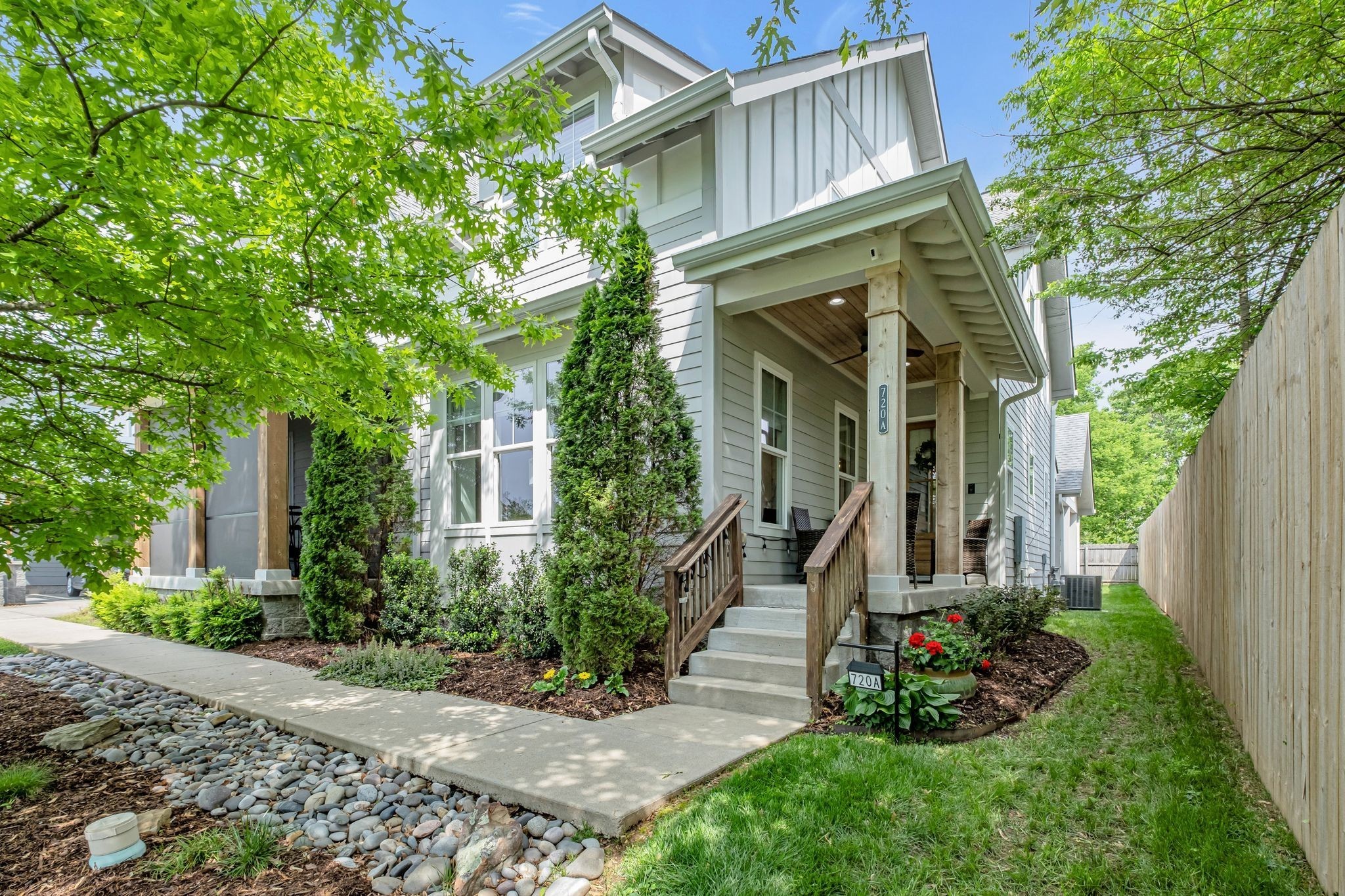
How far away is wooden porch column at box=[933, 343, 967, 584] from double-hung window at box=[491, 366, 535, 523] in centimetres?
430

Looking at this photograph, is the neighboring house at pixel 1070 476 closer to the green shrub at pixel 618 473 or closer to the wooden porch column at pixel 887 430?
the wooden porch column at pixel 887 430

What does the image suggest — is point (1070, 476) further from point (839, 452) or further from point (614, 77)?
point (614, 77)

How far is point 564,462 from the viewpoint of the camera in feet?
18.9

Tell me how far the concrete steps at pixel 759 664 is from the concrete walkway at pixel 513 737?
0.12m

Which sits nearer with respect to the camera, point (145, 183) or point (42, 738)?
point (145, 183)

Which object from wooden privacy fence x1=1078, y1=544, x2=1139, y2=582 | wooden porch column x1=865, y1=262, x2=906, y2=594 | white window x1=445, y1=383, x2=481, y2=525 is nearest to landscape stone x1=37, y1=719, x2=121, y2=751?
white window x1=445, y1=383, x2=481, y2=525

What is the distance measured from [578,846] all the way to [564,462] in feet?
11.1

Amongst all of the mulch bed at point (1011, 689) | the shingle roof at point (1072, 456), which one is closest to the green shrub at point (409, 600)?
the mulch bed at point (1011, 689)

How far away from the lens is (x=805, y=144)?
7.45 meters

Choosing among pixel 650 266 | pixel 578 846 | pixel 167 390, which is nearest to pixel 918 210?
pixel 650 266

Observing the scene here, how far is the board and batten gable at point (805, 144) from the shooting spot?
6.49 m

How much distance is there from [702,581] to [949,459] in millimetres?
3106

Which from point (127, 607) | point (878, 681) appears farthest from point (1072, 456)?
point (127, 607)

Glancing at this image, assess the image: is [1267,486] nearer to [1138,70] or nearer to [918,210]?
[918,210]
